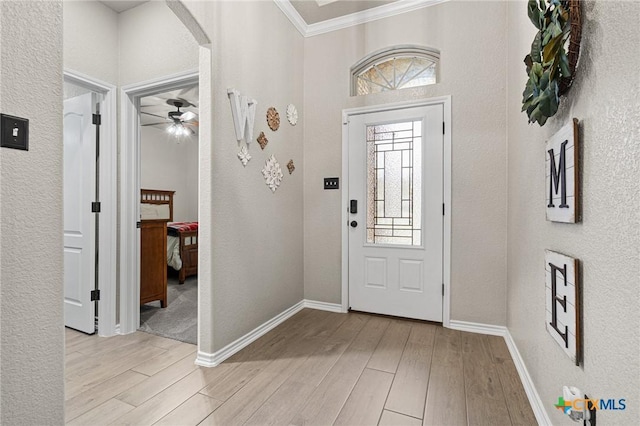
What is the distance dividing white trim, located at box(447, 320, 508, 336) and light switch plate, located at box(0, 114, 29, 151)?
9.97 feet

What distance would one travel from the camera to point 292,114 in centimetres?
312

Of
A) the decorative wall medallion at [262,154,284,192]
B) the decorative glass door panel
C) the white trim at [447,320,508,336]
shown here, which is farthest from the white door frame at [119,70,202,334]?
the white trim at [447,320,508,336]

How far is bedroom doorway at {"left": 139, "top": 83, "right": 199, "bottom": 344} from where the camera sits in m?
3.04

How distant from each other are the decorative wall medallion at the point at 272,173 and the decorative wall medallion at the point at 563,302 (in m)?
2.06

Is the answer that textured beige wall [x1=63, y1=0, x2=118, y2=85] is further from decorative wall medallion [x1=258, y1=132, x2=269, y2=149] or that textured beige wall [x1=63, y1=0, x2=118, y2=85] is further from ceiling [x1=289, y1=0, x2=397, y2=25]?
ceiling [x1=289, y1=0, x2=397, y2=25]

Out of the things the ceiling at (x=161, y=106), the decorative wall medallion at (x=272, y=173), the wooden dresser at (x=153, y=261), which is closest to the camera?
the decorative wall medallion at (x=272, y=173)

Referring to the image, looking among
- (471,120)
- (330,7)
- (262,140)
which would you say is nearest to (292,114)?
(262,140)

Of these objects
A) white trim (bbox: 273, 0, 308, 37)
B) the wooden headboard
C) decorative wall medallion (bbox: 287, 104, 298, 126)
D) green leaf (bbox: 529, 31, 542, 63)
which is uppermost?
white trim (bbox: 273, 0, 308, 37)

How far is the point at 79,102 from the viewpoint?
8.67 feet

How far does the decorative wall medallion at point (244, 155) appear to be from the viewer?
235cm

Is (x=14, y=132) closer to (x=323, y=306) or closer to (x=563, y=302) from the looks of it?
(x=563, y=302)

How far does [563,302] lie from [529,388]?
85 cm

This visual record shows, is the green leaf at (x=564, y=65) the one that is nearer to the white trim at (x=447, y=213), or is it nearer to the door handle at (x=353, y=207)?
the white trim at (x=447, y=213)

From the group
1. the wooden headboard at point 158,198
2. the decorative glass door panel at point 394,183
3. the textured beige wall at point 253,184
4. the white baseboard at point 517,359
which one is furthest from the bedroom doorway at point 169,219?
the white baseboard at point 517,359
